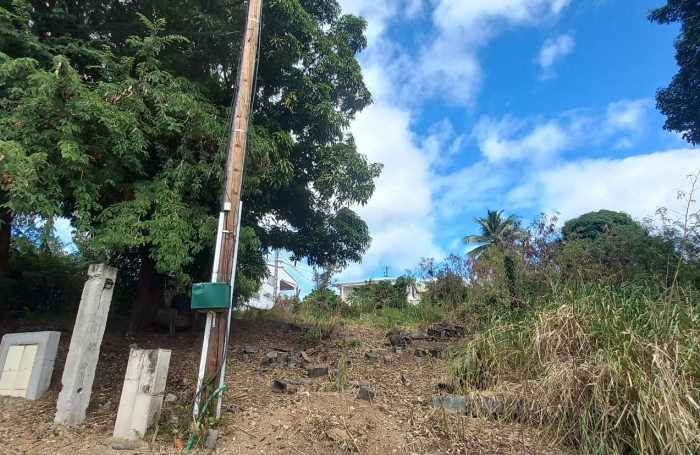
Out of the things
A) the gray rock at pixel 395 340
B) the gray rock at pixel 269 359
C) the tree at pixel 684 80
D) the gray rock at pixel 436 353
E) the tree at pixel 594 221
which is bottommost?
the gray rock at pixel 269 359

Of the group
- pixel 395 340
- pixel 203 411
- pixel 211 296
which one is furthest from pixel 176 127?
pixel 395 340

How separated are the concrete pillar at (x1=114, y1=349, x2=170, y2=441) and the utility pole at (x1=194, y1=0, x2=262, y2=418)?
0.47 metres

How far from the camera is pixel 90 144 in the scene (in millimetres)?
5387

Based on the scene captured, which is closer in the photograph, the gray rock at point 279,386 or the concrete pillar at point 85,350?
the concrete pillar at point 85,350

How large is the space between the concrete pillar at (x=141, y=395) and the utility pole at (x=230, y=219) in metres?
0.47

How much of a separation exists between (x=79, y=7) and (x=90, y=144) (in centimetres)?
307

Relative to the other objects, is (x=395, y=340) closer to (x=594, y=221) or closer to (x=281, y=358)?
(x=281, y=358)

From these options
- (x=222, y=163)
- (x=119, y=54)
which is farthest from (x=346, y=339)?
(x=119, y=54)

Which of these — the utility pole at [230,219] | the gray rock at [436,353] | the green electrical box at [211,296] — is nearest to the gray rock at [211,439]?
the utility pole at [230,219]

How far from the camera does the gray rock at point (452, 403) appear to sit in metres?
4.69

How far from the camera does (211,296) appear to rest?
4121mm

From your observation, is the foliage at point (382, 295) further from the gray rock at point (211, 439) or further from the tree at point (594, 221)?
the gray rock at point (211, 439)

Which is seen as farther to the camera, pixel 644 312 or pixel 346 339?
pixel 346 339

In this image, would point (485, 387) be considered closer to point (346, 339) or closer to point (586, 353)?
point (586, 353)
